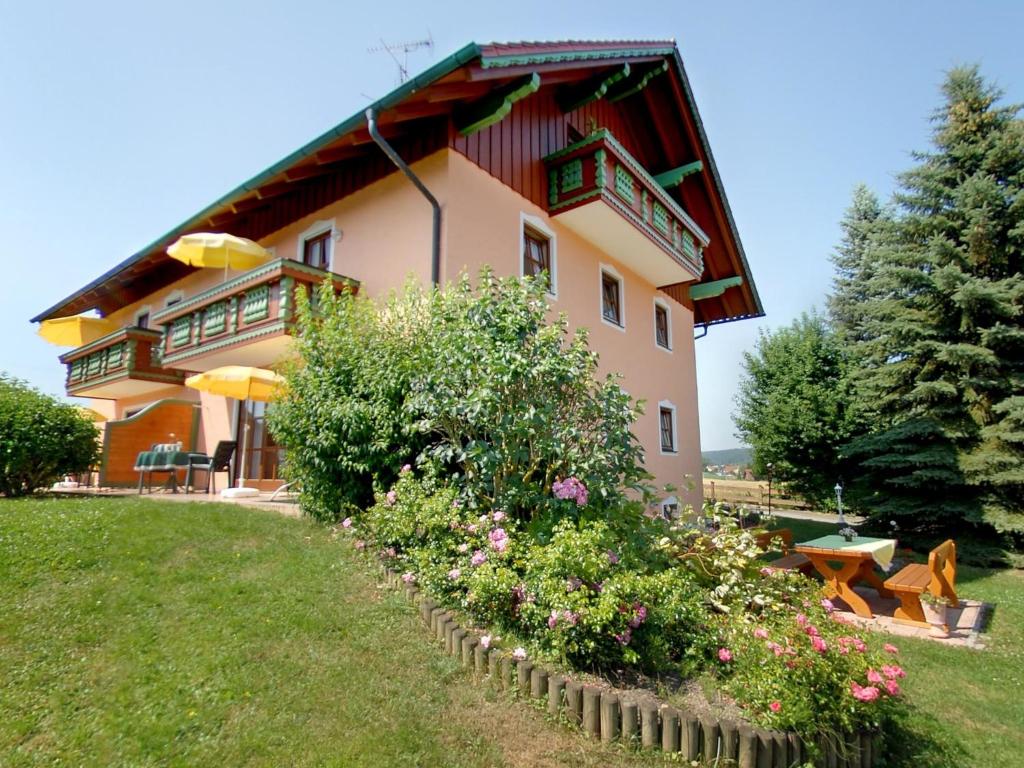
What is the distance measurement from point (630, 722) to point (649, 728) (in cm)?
11

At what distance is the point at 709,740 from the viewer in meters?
3.13

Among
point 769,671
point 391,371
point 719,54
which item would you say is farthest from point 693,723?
point 719,54

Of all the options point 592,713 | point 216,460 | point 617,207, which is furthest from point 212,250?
point 592,713

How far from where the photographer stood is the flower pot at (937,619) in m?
6.24

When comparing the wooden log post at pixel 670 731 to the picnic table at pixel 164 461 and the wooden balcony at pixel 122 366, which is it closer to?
the picnic table at pixel 164 461

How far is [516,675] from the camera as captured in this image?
358 cm

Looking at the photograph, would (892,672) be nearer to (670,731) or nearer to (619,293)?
(670,731)

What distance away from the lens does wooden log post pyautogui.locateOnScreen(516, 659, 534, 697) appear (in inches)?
138

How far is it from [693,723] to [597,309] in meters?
9.68

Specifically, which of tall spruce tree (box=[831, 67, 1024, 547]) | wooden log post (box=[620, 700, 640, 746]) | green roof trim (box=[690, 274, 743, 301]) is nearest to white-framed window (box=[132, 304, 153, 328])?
green roof trim (box=[690, 274, 743, 301])

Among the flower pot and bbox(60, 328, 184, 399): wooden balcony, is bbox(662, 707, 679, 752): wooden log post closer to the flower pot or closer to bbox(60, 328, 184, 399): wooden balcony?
the flower pot

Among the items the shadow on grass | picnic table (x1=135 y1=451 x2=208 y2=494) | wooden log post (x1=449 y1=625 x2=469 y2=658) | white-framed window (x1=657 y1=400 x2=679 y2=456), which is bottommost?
the shadow on grass

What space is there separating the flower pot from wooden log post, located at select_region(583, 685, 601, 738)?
5253 mm

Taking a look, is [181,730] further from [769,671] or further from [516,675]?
[769,671]
